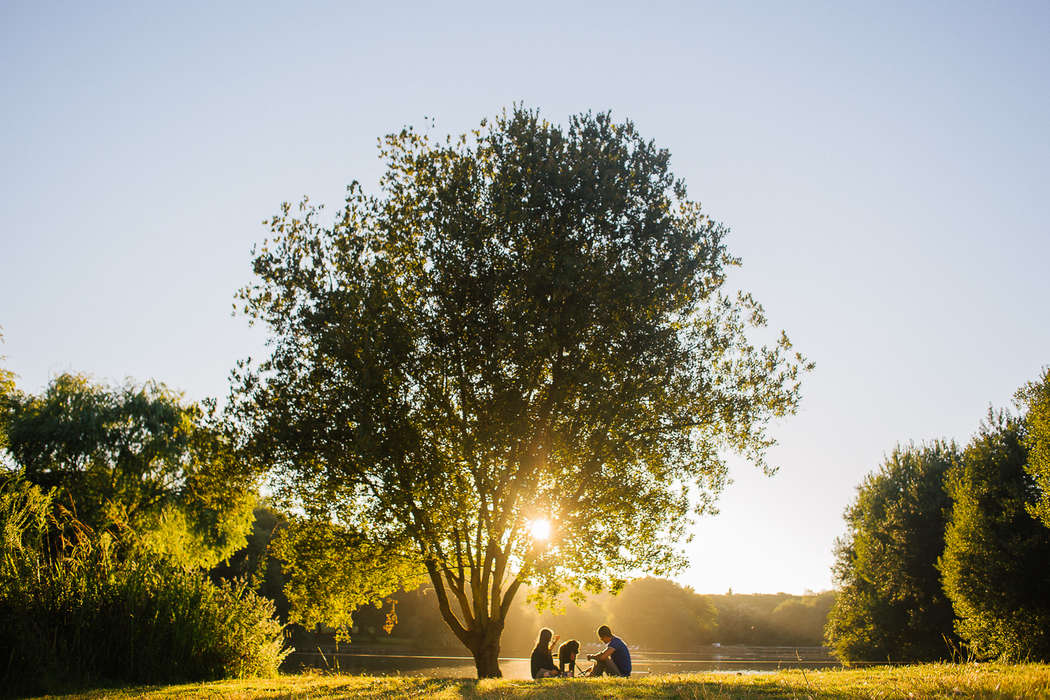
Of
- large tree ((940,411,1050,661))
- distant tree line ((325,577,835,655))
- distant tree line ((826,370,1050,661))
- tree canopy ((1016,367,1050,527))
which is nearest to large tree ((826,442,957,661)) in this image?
distant tree line ((826,370,1050,661))

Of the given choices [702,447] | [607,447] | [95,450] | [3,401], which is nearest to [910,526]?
[702,447]

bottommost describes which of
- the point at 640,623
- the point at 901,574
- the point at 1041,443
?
the point at 640,623

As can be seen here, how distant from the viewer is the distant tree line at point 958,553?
26891mm

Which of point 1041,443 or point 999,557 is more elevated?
point 1041,443

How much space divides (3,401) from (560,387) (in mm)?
34013

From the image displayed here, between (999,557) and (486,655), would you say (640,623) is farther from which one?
(486,655)

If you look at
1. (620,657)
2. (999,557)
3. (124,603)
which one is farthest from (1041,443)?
(124,603)

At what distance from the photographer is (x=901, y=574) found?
1473 inches

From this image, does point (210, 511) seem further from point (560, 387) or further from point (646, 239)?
point (646, 239)

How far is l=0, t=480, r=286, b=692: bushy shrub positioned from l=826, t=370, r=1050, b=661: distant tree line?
2159 centimetres

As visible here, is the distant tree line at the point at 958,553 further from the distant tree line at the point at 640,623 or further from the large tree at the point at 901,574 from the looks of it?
the distant tree line at the point at 640,623

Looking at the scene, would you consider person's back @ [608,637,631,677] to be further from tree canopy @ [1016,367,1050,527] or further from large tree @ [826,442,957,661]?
large tree @ [826,442,957,661]

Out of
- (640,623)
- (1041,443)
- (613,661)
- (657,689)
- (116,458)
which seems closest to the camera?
(657,689)

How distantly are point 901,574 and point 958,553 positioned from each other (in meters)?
9.41
